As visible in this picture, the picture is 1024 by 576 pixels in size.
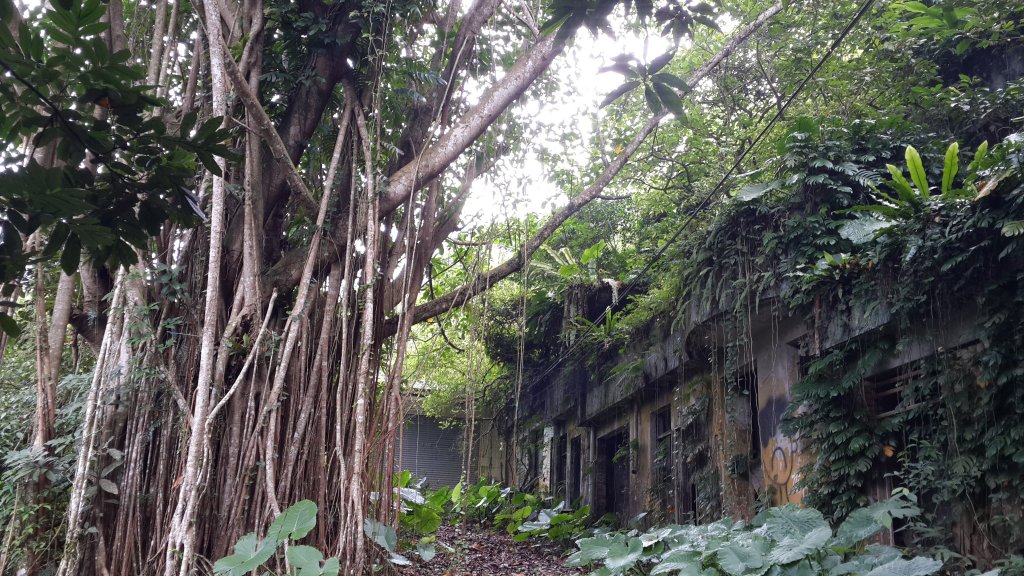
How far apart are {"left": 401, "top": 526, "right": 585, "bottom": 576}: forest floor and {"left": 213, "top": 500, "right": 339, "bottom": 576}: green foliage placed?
200cm

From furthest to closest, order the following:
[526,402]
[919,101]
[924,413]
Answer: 1. [526,402]
2. [919,101]
3. [924,413]

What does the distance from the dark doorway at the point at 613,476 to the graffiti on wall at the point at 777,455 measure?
3174mm

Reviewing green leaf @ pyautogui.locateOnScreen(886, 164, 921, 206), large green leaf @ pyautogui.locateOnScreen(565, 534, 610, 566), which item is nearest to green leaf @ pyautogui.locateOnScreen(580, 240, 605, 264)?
large green leaf @ pyautogui.locateOnScreen(565, 534, 610, 566)

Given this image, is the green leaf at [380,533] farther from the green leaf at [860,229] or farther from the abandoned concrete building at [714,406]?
the green leaf at [860,229]

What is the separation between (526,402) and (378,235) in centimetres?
812

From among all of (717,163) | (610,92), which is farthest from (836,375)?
(610,92)

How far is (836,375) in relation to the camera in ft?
17.3

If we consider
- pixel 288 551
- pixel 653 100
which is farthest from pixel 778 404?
pixel 653 100

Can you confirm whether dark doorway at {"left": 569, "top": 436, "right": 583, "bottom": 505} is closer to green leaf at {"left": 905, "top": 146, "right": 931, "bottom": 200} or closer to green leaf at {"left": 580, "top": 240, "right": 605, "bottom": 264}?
green leaf at {"left": 580, "top": 240, "right": 605, "bottom": 264}

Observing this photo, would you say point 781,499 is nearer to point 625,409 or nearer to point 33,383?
point 625,409

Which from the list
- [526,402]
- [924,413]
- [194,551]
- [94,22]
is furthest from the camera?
[526,402]

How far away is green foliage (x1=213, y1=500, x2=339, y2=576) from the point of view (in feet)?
11.3

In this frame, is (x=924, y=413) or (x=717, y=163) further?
(x=717, y=163)

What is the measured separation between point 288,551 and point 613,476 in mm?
7223
